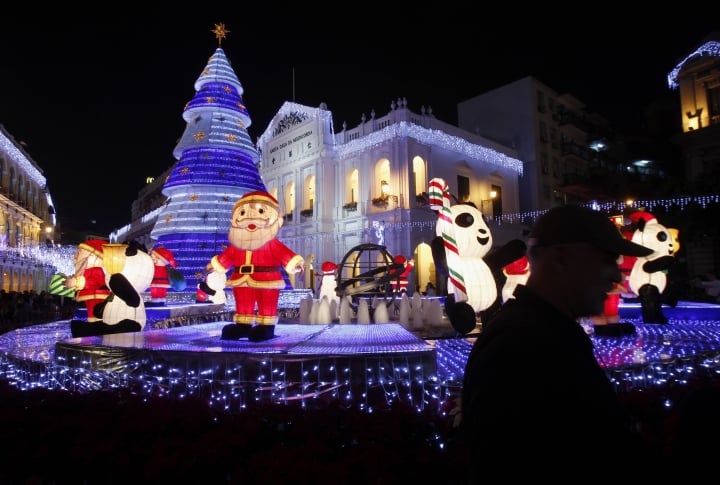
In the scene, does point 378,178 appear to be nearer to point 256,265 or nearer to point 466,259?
point 466,259

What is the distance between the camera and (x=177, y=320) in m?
10.8

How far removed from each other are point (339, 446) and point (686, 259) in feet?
87.5

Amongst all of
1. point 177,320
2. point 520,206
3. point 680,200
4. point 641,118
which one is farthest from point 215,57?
point 641,118

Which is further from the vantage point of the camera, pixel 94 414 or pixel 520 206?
pixel 520 206

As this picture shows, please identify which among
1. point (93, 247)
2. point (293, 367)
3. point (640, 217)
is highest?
point (640, 217)

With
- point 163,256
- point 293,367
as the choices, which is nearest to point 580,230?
point 293,367

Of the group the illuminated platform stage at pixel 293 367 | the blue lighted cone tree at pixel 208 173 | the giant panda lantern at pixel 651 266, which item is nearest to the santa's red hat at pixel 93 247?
the illuminated platform stage at pixel 293 367

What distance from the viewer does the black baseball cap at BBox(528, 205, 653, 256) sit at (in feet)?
5.20

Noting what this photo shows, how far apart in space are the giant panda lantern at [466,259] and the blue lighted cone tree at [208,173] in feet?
32.9

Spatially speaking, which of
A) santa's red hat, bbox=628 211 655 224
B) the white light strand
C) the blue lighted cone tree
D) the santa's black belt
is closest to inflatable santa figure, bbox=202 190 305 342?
the santa's black belt

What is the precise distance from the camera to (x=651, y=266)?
8.12m

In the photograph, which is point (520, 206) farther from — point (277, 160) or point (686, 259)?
point (277, 160)

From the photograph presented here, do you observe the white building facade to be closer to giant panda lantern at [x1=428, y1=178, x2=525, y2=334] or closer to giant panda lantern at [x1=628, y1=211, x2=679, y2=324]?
giant panda lantern at [x1=628, y1=211, x2=679, y2=324]

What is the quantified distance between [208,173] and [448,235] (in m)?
11.2
